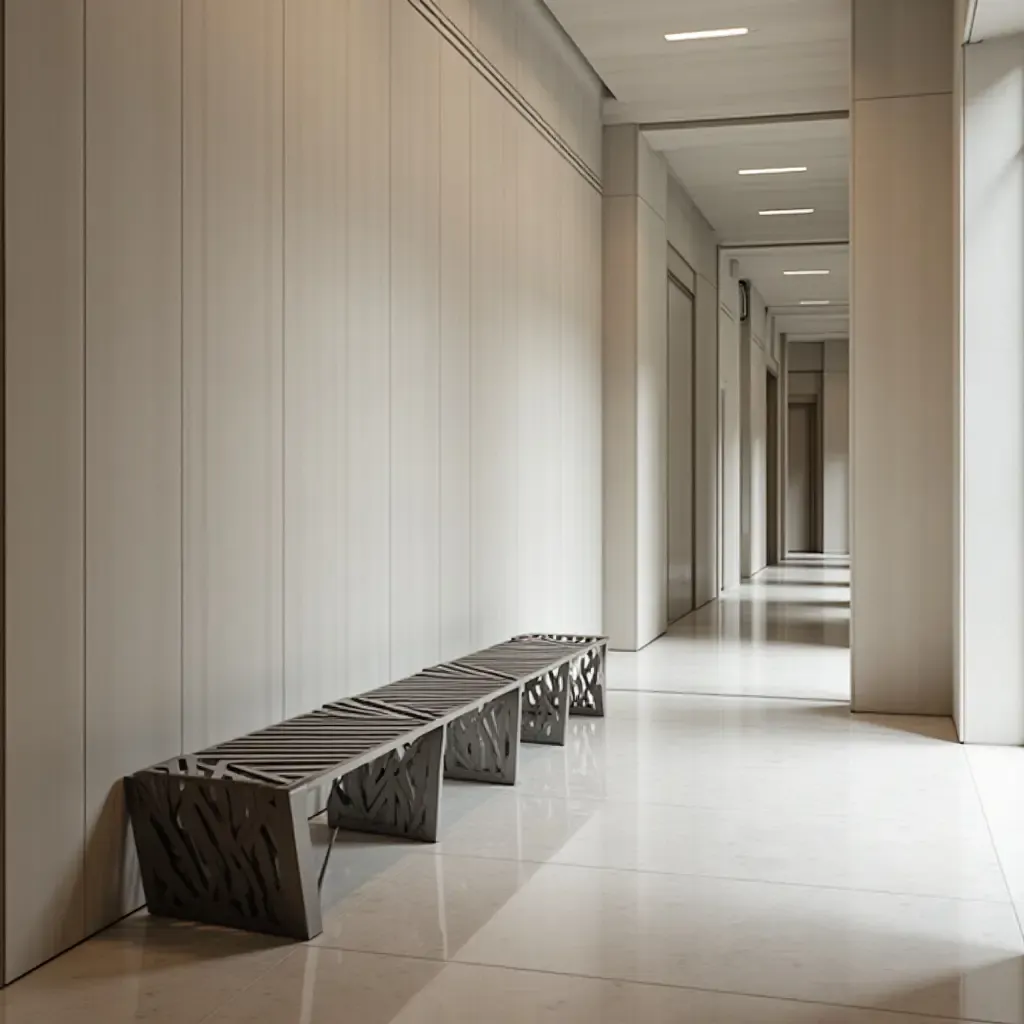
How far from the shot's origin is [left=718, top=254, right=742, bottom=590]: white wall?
15.3 m

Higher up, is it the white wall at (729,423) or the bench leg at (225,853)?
the white wall at (729,423)

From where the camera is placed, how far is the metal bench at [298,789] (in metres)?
3.38

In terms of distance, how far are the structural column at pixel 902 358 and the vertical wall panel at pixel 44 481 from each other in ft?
15.7

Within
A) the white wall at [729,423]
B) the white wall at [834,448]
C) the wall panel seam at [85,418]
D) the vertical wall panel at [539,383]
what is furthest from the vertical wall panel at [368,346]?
the white wall at [834,448]

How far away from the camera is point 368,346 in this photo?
516 cm

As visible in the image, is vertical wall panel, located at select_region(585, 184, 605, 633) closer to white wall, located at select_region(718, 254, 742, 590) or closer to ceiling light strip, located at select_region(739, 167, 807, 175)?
ceiling light strip, located at select_region(739, 167, 807, 175)

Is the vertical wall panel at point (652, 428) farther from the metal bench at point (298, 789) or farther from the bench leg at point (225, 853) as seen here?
the bench leg at point (225, 853)

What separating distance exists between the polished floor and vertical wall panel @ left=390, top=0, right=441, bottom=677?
2.66ft

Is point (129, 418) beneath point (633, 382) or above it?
beneath

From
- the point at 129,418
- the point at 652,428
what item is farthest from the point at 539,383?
the point at 129,418

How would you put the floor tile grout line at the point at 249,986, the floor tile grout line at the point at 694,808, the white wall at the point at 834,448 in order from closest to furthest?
the floor tile grout line at the point at 249,986 < the floor tile grout line at the point at 694,808 < the white wall at the point at 834,448

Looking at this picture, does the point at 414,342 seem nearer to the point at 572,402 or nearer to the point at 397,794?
the point at 397,794

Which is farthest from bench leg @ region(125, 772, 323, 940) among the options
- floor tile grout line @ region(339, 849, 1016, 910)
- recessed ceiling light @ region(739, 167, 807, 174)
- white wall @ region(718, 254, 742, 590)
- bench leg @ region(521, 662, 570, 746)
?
white wall @ region(718, 254, 742, 590)

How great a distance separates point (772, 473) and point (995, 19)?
1617 cm
